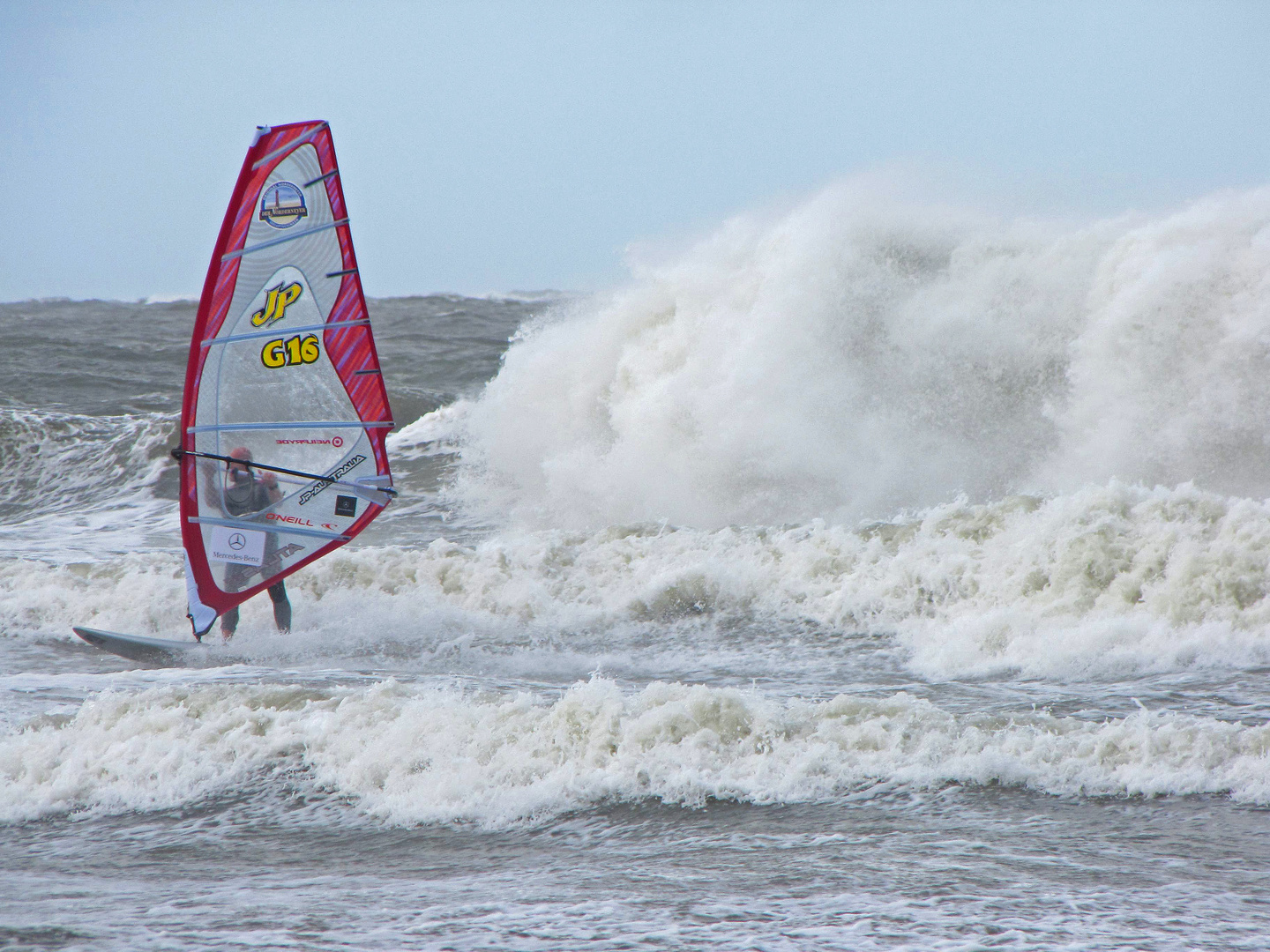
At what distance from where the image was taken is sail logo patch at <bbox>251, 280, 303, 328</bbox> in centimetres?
739

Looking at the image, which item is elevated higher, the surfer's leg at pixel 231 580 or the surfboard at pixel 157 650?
the surfer's leg at pixel 231 580

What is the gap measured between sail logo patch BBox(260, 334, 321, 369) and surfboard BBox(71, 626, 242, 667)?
191 cm

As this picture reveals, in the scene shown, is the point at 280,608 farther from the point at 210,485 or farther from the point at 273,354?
the point at 273,354

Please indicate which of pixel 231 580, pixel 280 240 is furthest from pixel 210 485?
pixel 280 240

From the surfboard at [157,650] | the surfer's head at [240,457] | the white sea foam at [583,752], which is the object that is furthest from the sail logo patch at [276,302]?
the white sea foam at [583,752]

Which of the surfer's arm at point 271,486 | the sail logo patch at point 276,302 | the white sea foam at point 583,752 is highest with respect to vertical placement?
the sail logo patch at point 276,302

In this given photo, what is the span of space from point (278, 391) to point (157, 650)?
73.2 inches

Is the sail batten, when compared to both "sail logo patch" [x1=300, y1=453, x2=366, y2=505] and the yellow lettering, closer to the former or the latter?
the yellow lettering

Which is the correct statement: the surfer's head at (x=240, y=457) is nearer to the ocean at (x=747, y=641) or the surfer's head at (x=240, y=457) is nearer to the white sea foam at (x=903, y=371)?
the ocean at (x=747, y=641)

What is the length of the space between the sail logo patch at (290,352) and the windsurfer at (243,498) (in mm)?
610

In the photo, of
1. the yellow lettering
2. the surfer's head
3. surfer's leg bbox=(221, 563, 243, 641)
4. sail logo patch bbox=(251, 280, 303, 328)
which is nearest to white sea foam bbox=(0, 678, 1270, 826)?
surfer's leg bbox=(221, 563, 243, 641)

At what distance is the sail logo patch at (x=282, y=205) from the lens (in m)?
7.32

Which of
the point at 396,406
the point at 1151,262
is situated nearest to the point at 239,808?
the point at 1151,262

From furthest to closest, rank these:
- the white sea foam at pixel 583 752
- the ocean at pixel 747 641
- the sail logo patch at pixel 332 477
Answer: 1. the sail logo patch at pixel 332 477
2. the white sea foam at pixel 583 752
3. the ocean at pixel 747 641
